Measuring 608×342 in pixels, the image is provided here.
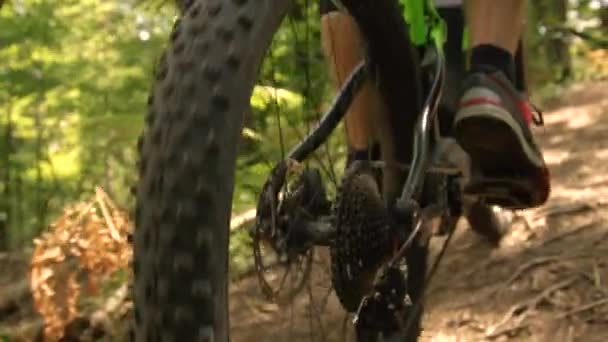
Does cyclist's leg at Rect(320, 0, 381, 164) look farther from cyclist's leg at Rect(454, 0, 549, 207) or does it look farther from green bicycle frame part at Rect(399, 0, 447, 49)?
cyclist's leg at Rect(454, 0, 549, 207)

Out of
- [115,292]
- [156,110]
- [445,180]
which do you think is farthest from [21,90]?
[156,110]

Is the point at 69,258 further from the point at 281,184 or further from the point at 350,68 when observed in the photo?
the point at 281,184

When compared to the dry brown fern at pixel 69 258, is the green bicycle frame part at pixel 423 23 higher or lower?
higher

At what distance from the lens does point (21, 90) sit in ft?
20.4

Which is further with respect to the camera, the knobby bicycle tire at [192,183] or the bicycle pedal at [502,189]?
the bicycle pedal at [502,189]

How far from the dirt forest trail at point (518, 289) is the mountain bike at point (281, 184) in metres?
0.71

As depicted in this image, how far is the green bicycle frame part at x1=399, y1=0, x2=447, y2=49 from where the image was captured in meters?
1.97

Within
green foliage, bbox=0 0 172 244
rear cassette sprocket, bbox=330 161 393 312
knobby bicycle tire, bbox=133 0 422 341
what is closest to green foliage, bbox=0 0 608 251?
green foliage, bbox=0 0 172 244

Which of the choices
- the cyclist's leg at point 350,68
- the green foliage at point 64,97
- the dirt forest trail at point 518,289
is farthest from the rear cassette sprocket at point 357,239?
the green foliage at point 64,97

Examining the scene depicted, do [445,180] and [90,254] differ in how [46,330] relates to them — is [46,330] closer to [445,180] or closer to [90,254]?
[90,254]

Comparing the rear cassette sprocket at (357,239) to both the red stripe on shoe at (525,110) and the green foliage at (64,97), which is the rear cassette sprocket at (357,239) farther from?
the green foliage at (64,97)

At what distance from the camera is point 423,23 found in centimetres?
201

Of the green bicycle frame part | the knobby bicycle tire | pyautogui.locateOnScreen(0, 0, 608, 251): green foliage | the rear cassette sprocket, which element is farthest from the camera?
pyautogui.locateOnScreen(0, 0, 608, 251): green foliage

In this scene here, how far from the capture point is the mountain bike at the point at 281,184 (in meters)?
0.94
